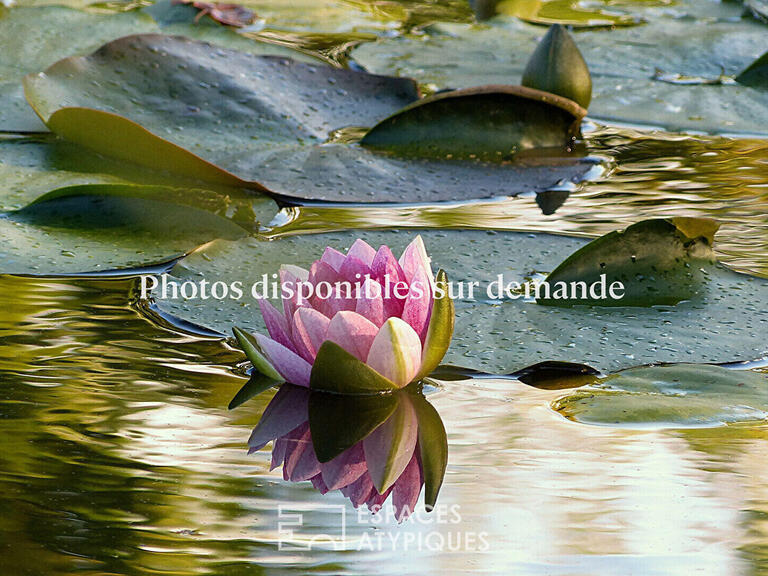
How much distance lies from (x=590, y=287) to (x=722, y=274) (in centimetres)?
23

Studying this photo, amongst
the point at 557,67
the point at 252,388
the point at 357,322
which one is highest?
the point at 557,67

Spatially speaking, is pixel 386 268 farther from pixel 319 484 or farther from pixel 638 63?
pixel 638 63

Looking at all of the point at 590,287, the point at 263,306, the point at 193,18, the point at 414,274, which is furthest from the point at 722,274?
the point at 193,18

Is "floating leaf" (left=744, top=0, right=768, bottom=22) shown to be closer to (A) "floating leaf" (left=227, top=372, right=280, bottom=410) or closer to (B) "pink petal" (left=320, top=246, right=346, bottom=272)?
(B) "pink petal" (left=320, top=246, right=346, bottom=272)

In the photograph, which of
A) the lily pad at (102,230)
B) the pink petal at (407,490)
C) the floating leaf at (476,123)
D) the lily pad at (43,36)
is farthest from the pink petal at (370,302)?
the lily pad at (43,36)

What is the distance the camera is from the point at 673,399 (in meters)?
1.30

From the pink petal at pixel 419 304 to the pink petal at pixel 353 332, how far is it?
53 millimetres

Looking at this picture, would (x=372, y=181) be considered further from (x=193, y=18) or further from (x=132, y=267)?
(x=193, y=18)

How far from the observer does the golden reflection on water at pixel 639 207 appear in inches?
76.7

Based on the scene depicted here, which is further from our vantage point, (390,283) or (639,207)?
(639,207)

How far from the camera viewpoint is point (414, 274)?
1.36 m

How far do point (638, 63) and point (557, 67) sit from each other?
2.24ft

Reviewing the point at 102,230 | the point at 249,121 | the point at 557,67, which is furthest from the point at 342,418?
the point at 557,67

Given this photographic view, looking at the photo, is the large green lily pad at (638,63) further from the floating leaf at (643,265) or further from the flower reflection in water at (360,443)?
the flower reflection in water at (360,443)
